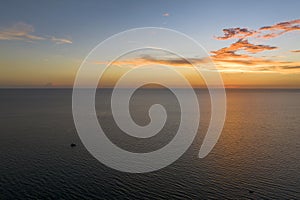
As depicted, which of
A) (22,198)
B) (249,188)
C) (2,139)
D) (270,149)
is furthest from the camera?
(2,139)

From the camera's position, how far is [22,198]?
1816 inches

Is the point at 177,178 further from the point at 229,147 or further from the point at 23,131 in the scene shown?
the point at 23,131

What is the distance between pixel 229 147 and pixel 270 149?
13.1 metres

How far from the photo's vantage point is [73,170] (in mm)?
60531

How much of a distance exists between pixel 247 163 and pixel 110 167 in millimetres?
37914

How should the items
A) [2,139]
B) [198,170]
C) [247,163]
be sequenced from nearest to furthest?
[198,170] → [247,163] → [2,139]

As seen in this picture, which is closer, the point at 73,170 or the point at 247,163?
the point at 73,170

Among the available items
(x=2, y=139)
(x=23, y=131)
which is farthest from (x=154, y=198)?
(x=23, y=131)

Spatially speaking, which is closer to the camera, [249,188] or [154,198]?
[154,198]

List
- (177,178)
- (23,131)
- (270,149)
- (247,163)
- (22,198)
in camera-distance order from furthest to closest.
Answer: (23,131) → (270,149) → (247,163) → (177,178) → (22,198)

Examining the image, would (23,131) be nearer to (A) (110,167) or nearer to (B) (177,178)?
(A) (110,167)

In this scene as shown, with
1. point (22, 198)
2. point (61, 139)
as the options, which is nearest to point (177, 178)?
point (22, 198)

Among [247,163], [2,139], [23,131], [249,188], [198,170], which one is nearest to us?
[249,188]

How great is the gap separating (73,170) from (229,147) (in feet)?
175
